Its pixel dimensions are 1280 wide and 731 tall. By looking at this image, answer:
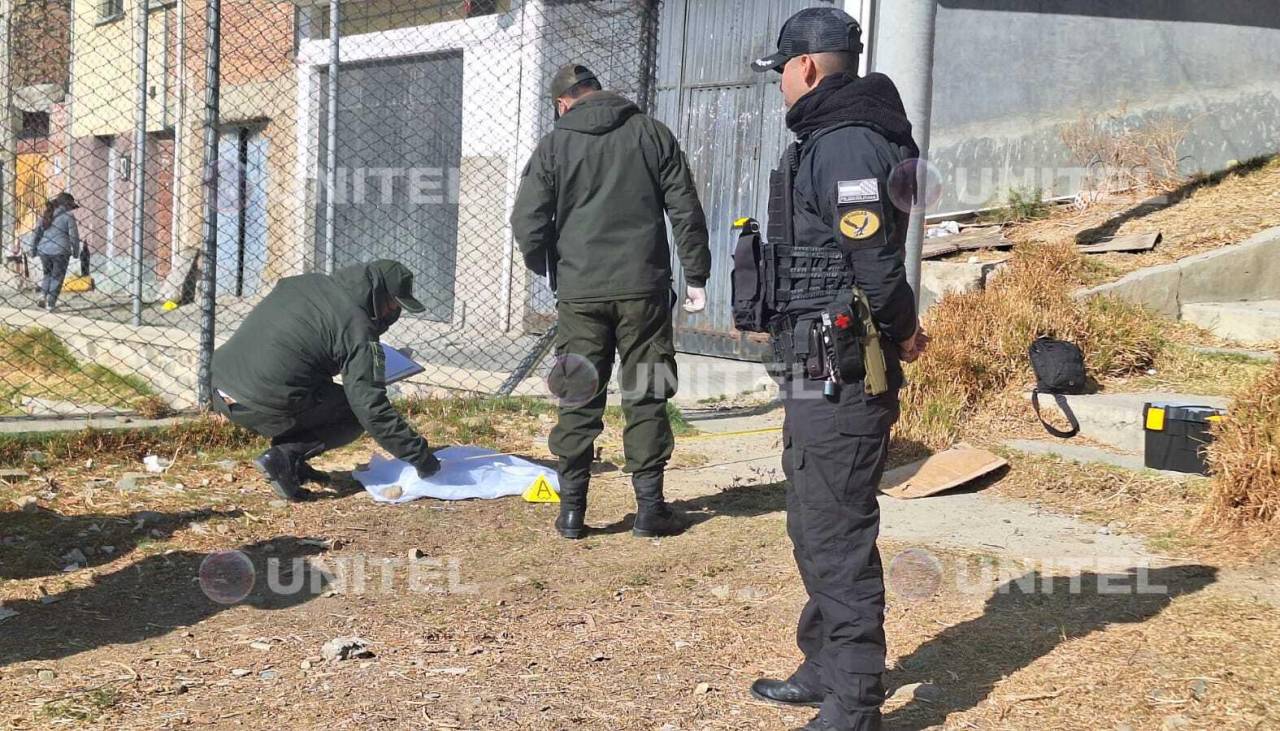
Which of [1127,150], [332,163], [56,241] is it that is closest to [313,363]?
[332,163]

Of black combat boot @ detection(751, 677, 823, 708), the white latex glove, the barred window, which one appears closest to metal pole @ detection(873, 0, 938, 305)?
the white latex glove

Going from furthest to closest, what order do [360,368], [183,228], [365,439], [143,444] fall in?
[183,228] → [365,439] → [143,444] → [360,368]

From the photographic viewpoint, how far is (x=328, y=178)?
29.3ft

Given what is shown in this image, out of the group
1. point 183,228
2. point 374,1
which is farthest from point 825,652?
point 183,228

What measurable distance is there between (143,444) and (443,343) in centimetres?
450

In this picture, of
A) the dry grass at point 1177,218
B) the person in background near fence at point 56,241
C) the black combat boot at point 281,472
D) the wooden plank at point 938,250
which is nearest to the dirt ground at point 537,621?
the black combat boot at point 281,472

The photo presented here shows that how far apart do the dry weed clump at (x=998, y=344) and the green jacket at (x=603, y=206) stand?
177 cm

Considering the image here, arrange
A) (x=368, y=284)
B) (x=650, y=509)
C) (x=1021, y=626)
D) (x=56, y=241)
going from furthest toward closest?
(x=56, y=241) → (x=368, y=284) → (x=650, y=509) → (x=1021, y=626)

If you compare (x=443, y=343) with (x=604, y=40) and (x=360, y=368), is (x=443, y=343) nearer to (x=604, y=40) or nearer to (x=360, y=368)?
(x=604, y=40)

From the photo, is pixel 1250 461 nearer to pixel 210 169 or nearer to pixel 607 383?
pixel 607 383

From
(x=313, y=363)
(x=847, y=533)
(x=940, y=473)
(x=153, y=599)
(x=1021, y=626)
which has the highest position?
(x=313, y=363)

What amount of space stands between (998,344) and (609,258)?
8.43 feet

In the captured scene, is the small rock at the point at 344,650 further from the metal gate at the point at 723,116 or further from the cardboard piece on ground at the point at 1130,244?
the cardboard piece on ground at the point at 1130,244

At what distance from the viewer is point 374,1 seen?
1304 cm
